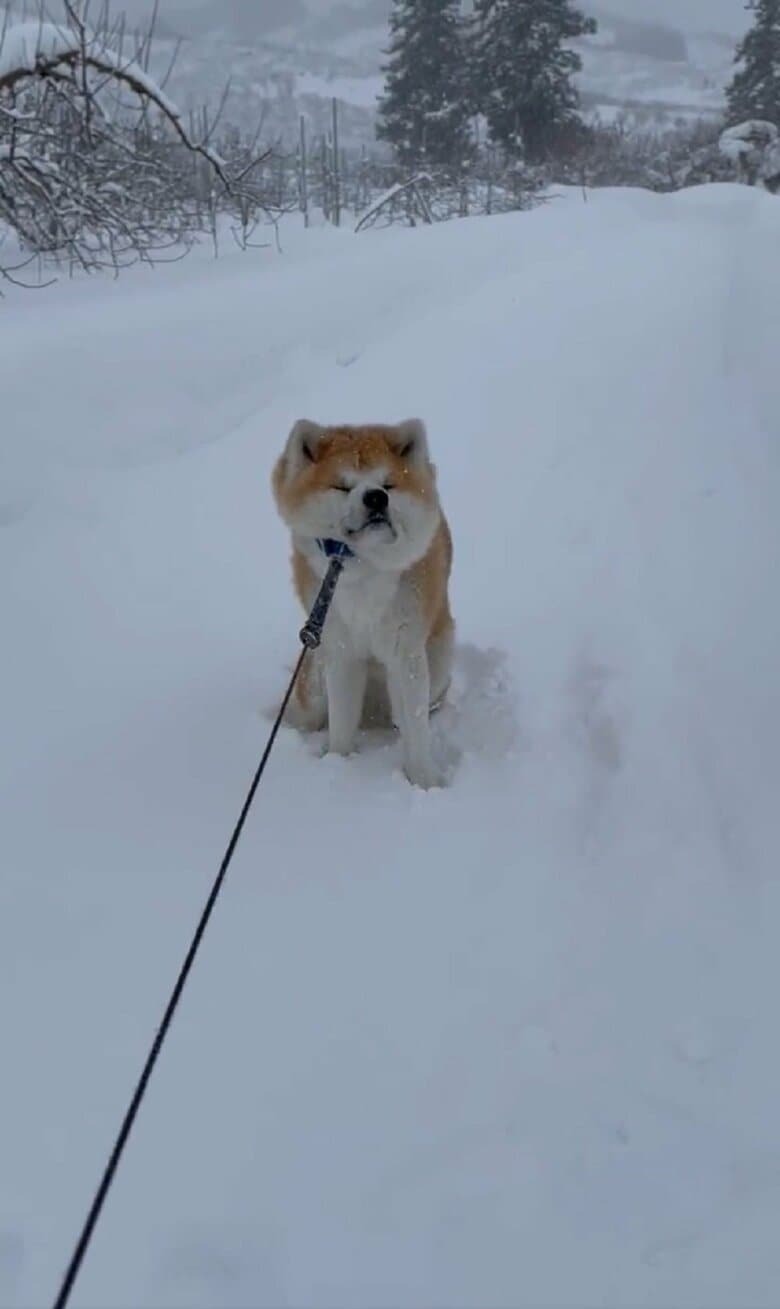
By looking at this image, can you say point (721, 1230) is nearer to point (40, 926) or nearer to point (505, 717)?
point (40, 926)

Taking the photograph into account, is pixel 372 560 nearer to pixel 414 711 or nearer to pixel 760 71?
pixel 414 711

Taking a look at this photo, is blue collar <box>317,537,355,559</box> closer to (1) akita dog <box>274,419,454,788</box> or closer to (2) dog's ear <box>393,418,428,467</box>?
(1) akita dog <box>274,419,454,788</box>

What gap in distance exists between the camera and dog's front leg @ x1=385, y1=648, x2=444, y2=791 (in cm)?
291

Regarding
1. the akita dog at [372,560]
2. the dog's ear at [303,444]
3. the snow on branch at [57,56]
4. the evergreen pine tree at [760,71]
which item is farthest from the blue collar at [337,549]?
the evergreen pine tree at [760,71]

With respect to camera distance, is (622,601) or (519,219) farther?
(519,219)

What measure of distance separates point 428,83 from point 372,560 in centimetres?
2600

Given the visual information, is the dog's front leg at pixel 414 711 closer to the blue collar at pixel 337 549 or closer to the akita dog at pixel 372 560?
the akita dog at pixel 372 560

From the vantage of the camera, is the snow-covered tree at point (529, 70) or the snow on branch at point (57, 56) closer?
the snow on branch at point (57, 56)

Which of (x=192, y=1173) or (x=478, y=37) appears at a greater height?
(x=478, y=37)

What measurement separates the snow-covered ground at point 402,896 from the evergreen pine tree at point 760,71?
23.6 metres

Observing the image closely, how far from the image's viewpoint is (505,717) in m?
3.38

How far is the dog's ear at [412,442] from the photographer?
2.83 metres

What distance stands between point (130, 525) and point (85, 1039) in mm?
3271

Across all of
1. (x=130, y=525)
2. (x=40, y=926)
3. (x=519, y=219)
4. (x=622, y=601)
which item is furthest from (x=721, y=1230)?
(x=519, y=219)
